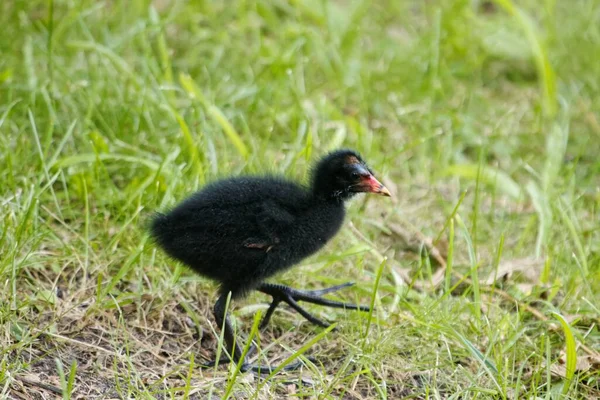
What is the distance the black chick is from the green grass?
21 centimetres

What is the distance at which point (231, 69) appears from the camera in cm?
620

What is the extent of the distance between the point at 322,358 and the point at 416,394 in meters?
0.55

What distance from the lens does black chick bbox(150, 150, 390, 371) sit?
12.1 feet

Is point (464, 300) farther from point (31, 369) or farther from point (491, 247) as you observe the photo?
point (31, 369)

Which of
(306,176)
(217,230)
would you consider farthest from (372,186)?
(217,230)

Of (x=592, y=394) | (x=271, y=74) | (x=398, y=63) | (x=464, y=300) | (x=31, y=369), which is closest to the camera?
(x=31, y=369)

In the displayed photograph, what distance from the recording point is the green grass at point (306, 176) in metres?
3.74

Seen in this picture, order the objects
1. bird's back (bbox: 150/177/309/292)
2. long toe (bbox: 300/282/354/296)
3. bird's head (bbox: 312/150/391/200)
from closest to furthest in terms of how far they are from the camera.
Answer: bird's back (bbox: 150/177/309/292), bird's head (bbox: 312/150/391/200), long toe (bbox: 300/282/354/296)

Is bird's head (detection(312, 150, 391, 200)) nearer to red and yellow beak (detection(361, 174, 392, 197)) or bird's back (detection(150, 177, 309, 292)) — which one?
red and yellow beak (detection(361, 174, 392, 197))

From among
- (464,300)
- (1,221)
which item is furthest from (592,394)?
(1,221)

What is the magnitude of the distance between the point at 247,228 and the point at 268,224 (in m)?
0.09

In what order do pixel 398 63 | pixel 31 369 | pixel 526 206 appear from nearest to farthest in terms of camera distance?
pixel 31 369 < pixel 526 206 < pixel 398 63

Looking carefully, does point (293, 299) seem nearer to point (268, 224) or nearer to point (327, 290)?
point (327, 290)

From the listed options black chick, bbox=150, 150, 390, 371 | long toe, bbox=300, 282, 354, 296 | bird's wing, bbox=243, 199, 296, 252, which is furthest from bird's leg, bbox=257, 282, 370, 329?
bird's wing, bbox=243, 199, 296, 252
